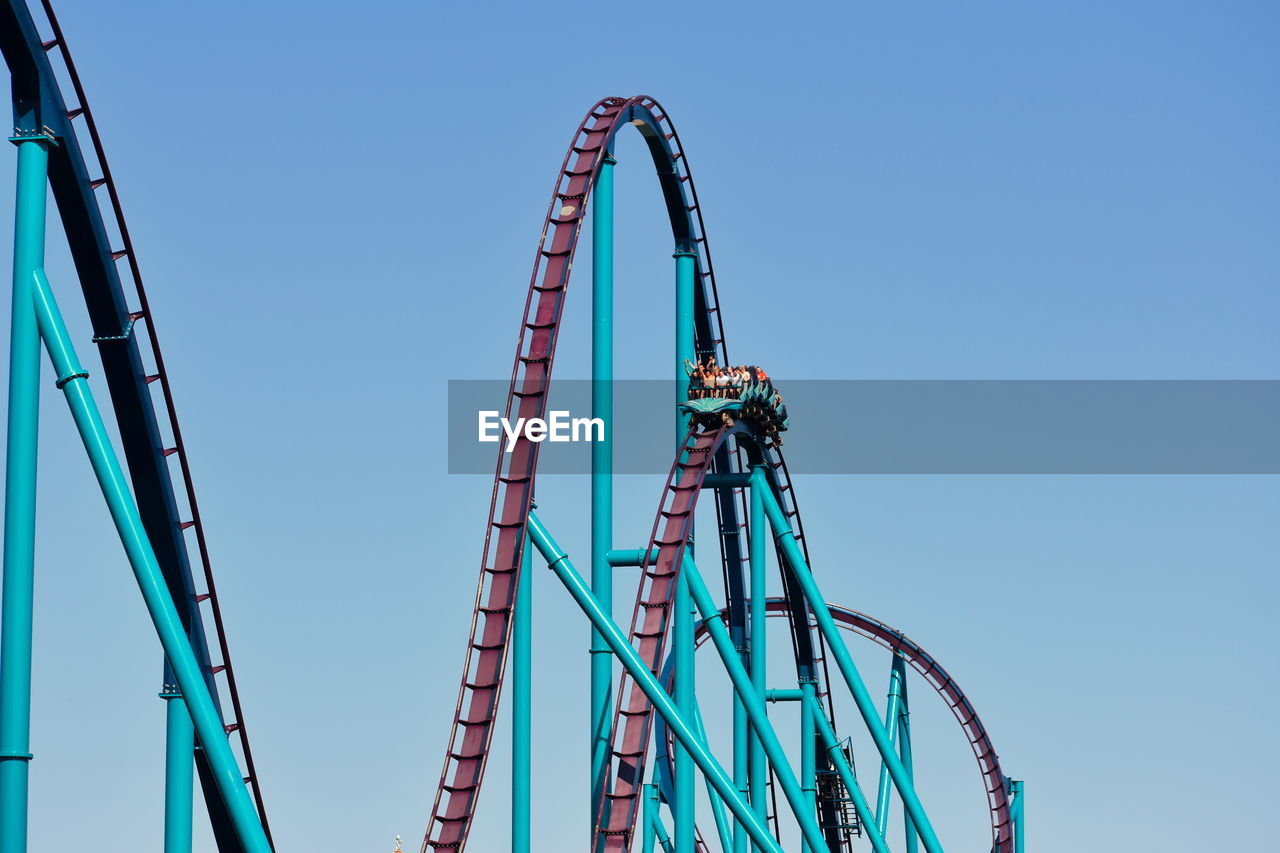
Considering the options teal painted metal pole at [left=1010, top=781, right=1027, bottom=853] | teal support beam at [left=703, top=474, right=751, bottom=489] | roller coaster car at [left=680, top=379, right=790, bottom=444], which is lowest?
teal painted metal pole at [left=1010, top=781, right=1027, bottom=853]

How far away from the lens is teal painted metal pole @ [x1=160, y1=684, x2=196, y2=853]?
14023 millimetres

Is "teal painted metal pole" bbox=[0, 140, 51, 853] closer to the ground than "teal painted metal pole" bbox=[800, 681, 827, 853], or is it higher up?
higher up

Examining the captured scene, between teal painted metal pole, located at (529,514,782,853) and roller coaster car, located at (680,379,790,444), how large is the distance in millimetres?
3091

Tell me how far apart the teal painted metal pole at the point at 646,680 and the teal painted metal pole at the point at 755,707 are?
0.95 m

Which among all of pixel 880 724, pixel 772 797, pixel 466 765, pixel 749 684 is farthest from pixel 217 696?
pixel 772 797

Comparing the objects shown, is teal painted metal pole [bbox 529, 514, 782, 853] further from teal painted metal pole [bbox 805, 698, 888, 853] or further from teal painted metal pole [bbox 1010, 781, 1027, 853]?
teal painted metal pole [bbox 1010, 781, 1027, 853]

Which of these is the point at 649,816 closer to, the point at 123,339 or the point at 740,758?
the point at 740,758

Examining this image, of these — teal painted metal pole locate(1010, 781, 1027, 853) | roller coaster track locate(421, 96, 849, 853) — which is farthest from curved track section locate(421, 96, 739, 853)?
teal painted metal pole locate(1010, 781, 1027, 853)

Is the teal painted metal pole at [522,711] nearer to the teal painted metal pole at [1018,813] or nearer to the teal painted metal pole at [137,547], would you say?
the teal painted metal pole at [137,547]

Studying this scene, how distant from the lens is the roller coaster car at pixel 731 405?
20656mm

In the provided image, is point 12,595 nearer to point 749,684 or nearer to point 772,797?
point 749,684

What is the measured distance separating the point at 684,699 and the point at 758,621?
1901 mm

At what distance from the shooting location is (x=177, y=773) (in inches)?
561

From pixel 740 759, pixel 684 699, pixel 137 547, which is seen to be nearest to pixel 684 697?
pixel 684 699
